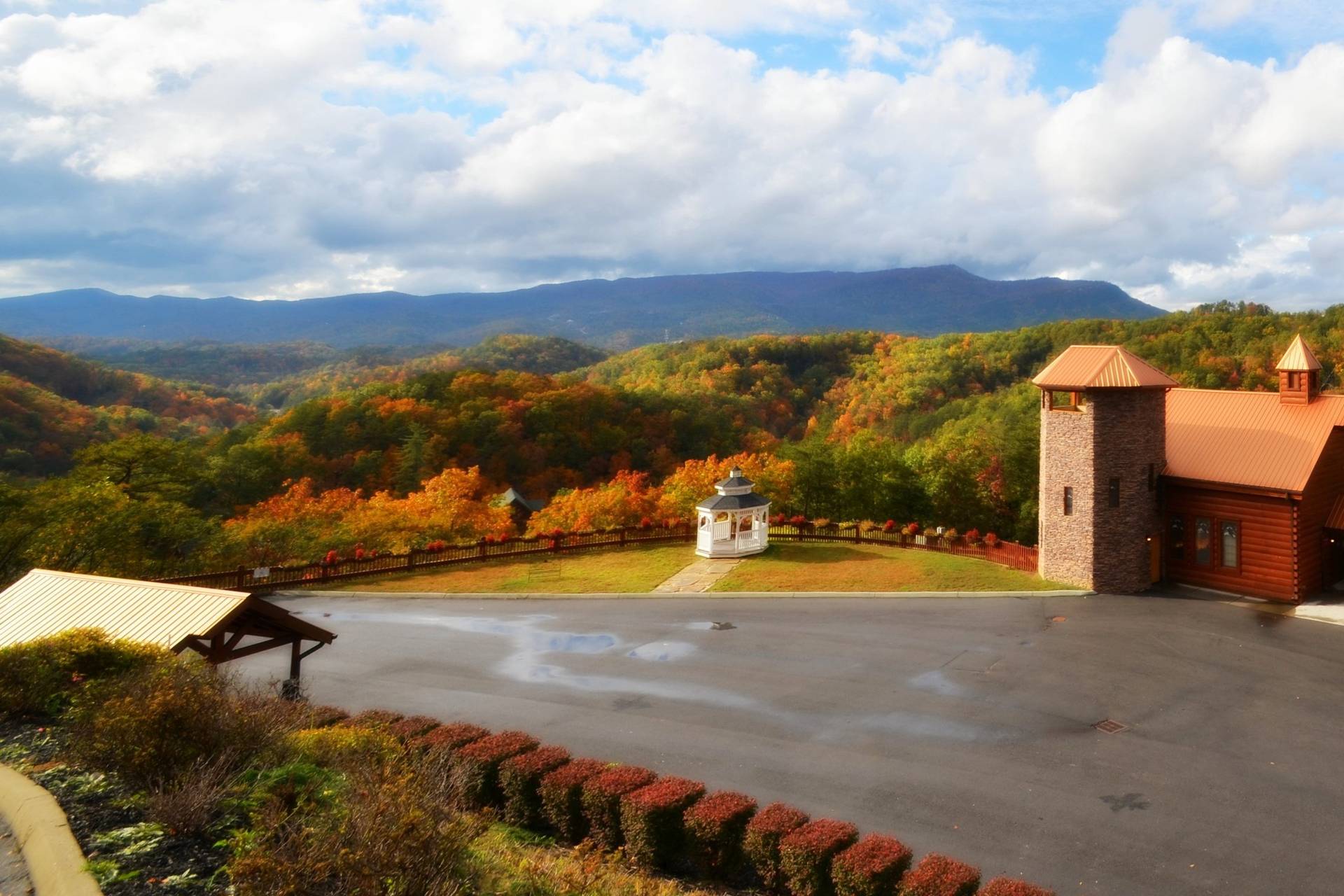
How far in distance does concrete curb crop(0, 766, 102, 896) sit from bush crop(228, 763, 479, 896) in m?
1.01

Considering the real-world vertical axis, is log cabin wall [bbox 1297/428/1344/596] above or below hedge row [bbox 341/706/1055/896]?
above

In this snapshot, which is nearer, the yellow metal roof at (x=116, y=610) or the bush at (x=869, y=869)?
the bush at (x=869, y=869)

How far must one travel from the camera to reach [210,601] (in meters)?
11.3

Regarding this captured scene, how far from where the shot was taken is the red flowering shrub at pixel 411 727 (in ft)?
35.8

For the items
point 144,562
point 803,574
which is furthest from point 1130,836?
point 144,562

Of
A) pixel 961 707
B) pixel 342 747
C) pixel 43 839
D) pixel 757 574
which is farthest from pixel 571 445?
pixel 43 839

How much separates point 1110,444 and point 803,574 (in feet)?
29.4

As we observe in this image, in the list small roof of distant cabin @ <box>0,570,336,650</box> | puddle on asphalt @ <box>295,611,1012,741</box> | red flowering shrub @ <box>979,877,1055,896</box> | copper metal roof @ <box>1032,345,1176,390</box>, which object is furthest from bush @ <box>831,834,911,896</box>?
copper metal roof @ <box>1032,345,1176,390</box>

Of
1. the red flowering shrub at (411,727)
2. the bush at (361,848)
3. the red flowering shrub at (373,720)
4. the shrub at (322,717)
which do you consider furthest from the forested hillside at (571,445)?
the bush at (361,848)

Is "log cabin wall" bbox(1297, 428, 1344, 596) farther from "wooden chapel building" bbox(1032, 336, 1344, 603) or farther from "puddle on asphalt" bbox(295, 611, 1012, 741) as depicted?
"puddle on asphalt" bbox(295, 611, 1012, 741)

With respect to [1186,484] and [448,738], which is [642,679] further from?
[1186,484]

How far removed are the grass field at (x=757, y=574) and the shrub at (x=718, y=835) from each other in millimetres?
14646

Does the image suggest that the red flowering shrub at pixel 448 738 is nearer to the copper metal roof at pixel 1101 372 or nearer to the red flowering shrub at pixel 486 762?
the red flowering shrub at pixel 486 762

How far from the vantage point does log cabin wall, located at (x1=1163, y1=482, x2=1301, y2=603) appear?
20750 millimetres
